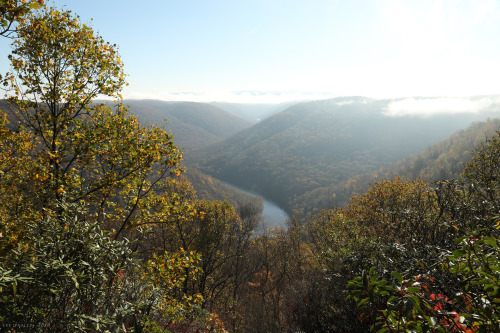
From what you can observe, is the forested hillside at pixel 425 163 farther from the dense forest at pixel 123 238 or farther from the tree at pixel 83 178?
the tree at pixel 83 178

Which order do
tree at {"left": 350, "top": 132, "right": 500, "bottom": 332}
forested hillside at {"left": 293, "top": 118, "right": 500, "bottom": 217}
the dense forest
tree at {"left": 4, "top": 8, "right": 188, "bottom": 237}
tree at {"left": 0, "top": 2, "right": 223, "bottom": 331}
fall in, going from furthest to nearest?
forested hillside at {"left": 293, "top": 118, "right": 500, "bottom": 217} < tree at {"left": 4, "top": 8, "right": 188, "bottom": 237} < tree at {"left": 0, "top": 2, "right": 223, "bottom": 331} < the dense forest < tree at {"left": 350, "top": 132, "right": 500, "bottom": 332}

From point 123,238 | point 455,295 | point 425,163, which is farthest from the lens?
point 425,163

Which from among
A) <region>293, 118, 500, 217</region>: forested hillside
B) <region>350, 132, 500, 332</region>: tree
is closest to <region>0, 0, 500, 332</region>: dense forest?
<region>350, 132, 500, 332</region>: tree

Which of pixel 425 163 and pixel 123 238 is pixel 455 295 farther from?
pixel 425 163

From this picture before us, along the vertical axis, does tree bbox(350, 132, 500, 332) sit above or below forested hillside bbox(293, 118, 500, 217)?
above

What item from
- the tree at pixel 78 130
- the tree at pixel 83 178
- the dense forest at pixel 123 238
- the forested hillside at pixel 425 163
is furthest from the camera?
the forested hillside at pixel 425 163

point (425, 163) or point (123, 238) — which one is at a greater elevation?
point (123, 238)

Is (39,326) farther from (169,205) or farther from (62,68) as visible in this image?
(62,68)

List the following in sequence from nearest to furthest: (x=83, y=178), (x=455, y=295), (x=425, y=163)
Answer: (x=455, y=295), (x=83, y=178), (x=425, y=163)

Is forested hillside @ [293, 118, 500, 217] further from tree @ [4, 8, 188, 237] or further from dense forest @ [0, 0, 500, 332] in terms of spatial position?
tree @ [4, 8, 188, 237]

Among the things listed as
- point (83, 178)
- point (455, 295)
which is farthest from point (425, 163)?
point (83, 178)

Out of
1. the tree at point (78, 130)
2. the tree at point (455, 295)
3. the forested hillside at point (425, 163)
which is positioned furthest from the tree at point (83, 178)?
the forested hillside at point (425, 163)

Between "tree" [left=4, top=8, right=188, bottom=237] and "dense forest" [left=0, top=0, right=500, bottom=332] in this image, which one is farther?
"tree" [left=4, top=8, right=188, bottom=237]

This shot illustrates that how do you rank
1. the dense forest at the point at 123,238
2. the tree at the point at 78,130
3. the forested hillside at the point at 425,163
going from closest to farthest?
the dense forest at the point at 123,238 < the tree at the point at 78,130 < the forested hillside at the point at 425,163
